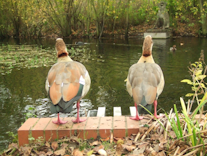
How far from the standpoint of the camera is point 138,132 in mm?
3287

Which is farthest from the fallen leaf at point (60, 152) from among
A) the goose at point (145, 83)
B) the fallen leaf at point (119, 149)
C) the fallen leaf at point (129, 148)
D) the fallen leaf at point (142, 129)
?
the goose at point (145, 83)

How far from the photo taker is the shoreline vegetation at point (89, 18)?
26.8 m

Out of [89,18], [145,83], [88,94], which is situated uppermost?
[89,18]

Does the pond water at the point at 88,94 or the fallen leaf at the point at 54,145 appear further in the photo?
the pond water at the point at 88,94

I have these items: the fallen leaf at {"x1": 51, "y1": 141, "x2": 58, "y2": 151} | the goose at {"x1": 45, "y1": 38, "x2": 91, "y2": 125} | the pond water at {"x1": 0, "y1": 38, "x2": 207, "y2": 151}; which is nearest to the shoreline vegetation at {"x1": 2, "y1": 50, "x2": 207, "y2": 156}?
the fallen leaf at {"x1": 51, "y1": 141, "x2": 58, "y2": 151}

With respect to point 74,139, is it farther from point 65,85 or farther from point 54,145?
point 65,85

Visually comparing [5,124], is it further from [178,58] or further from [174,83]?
[178,58]

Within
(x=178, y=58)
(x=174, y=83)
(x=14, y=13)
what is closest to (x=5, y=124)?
(x=174, y=83)

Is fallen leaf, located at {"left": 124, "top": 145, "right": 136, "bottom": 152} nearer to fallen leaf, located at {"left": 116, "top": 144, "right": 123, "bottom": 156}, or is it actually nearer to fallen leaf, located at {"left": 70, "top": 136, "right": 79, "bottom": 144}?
fallen leaf, located at {"left": 116, "top": 144, "right": 123, "bottom": 156}

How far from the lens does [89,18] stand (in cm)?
2992

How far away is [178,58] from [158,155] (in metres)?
10.7

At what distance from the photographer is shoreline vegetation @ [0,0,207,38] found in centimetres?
2681

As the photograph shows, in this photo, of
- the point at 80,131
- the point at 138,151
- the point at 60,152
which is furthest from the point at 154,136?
the point at 60,152

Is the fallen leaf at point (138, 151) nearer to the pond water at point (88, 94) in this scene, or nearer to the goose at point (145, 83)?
the goose at point (145, 83)
